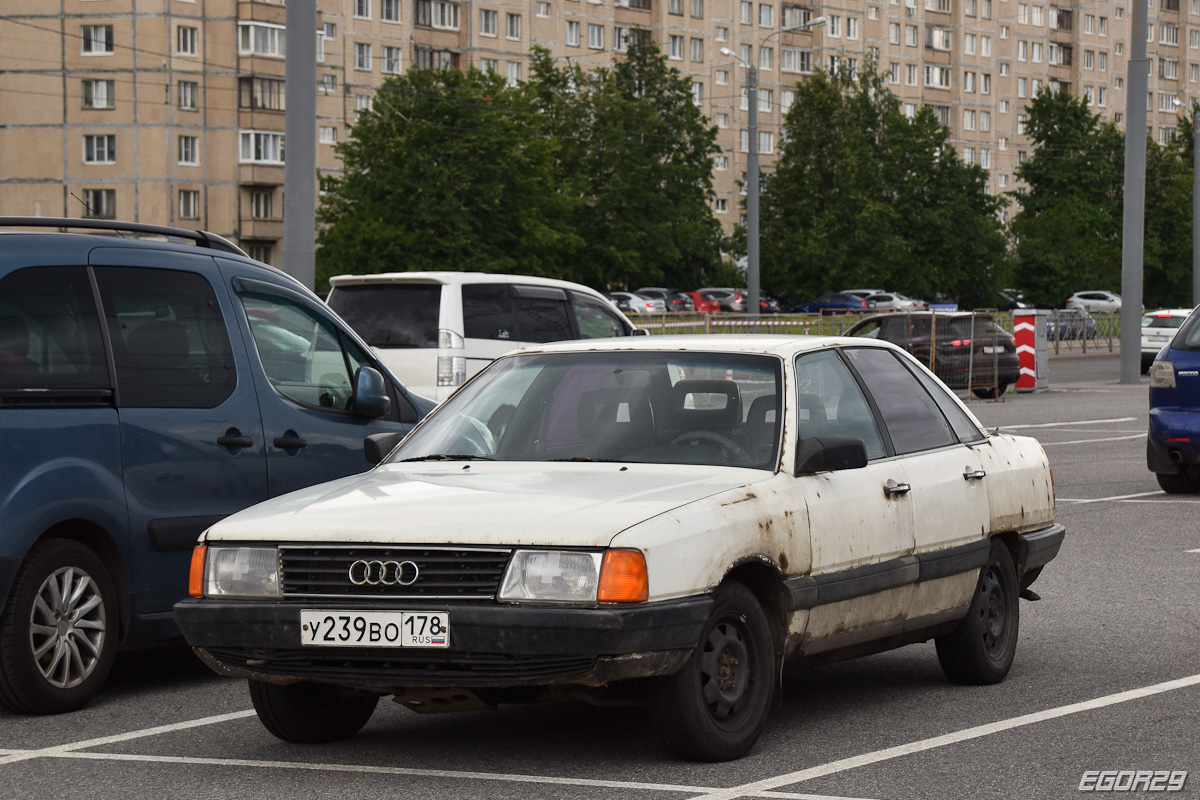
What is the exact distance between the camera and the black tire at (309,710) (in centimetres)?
631

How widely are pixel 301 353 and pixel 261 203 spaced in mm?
84593

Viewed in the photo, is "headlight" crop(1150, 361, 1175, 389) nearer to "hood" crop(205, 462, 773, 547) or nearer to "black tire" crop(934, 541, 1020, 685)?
"black tire" crop(934, 541, 1020, 685)

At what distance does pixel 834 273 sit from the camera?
92.0m

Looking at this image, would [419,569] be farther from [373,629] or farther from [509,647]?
[509,647]

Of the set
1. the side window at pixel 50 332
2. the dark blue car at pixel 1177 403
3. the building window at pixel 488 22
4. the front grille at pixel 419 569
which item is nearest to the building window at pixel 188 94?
the building window at pixel 488 22

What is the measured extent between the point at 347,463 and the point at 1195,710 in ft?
12.7

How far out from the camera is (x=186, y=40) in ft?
290

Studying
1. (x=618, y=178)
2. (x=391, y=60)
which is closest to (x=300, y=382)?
(x=618, y=178)

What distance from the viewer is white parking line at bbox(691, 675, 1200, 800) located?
5.63 m

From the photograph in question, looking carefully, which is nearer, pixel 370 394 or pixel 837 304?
pixel 370 394

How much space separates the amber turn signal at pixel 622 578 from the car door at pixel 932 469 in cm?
183

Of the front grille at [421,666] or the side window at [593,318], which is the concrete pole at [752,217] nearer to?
the side window at [593,318]

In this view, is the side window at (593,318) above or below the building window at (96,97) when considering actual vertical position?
below

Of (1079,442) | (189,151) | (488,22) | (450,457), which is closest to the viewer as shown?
(450,457)
